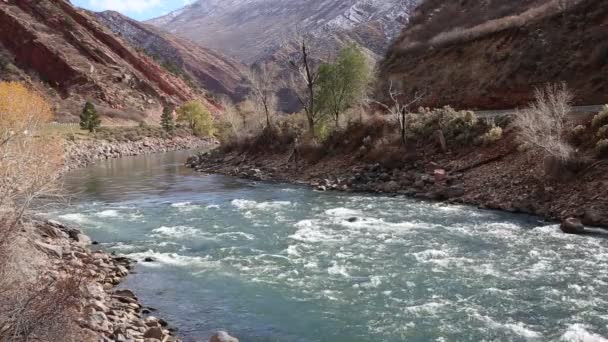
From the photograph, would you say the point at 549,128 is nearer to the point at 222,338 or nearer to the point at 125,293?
the point at 222,338

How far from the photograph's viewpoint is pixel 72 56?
98.3m

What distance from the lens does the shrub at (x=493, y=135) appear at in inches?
1010

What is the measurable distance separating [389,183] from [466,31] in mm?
30485

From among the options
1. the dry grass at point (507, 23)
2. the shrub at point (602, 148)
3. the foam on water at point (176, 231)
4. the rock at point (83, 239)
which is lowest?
the foam on water at point (176, 231)

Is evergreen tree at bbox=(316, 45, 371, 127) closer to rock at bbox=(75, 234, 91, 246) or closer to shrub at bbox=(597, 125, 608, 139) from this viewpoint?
→ shrub at bbox=(597, 125, 608, 139)

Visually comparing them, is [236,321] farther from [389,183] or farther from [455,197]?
[389,183]

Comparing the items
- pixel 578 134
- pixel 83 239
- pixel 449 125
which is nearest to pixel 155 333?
pixel 83 239

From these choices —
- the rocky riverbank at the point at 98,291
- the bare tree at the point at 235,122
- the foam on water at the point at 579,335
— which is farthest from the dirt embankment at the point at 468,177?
the rocky riverbank at the point at 98,291

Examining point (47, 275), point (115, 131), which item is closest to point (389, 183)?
point (47, 275)

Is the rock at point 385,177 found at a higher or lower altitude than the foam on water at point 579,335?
higher

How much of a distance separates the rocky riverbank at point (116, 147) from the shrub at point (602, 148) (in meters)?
38.1

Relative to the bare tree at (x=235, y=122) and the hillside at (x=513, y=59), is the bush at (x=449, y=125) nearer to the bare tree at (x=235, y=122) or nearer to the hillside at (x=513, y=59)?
the hillside at (x=513, y=59)

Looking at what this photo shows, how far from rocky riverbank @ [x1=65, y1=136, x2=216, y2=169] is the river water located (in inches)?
1148

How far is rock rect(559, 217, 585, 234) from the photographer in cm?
1653
